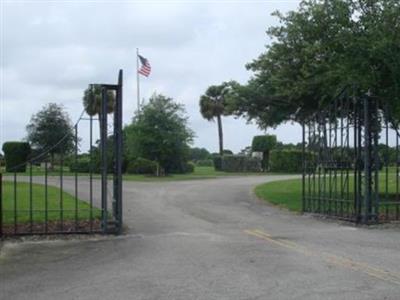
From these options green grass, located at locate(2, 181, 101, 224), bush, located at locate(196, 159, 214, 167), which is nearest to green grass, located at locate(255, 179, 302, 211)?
green grass, located at locate(2, 181, 101, 224)

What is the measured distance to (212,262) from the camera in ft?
34.3

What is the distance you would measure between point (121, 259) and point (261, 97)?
45.1ft

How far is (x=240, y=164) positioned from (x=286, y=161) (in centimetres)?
416

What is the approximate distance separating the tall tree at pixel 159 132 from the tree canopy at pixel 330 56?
57.7ft

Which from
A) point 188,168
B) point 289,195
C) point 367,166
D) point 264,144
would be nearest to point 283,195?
point 289,195

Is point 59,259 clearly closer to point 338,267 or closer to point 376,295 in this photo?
point 338,267

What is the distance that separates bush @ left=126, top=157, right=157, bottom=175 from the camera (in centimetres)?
4266

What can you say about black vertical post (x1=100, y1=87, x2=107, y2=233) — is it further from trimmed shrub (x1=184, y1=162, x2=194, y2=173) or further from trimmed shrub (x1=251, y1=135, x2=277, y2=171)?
trimmed shrub (x1=251, y1=135, x2=277, y2=171)

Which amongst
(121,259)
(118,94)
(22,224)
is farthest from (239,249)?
(22,224)

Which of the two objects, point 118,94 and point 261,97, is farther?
point 261,97

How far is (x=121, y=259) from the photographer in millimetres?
10805

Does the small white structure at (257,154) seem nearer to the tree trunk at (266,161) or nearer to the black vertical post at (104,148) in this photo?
the tree trunk at (266,161)

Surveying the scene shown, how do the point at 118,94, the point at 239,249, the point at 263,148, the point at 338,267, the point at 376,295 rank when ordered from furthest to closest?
the point at 263,148 < the point at 118,94 < the point at 239,249 < the point at 338,267 < the point at 376,295

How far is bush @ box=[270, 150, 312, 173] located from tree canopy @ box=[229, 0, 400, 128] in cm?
2968
